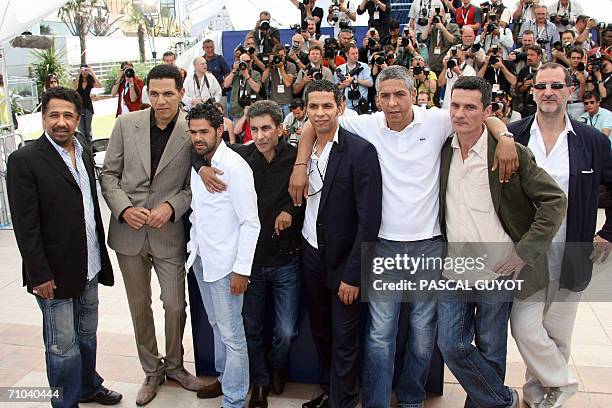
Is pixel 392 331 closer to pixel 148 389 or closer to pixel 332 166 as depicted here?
pixel 332 166

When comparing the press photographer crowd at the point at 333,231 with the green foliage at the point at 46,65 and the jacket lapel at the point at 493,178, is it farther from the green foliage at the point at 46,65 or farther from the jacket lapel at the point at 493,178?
the green foliage at the point at 46,65

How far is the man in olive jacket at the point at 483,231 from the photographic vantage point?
248 centimetres

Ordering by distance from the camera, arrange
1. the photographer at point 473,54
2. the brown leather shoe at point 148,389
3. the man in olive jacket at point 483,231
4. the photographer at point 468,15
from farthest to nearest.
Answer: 1. the photographer at point 468,15
2. the photographer at point 473,54
3. the brown leather shoe at point 148,389
4. the man in olive jacket at point 483,231

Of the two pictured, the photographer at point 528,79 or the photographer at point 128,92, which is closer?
the photographer at point 528,79

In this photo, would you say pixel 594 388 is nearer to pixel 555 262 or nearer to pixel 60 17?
pixel 555 262

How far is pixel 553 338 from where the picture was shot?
2.90 metres

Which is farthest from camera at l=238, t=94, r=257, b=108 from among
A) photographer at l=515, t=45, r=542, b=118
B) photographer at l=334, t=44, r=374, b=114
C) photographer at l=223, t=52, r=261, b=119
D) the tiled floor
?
the tiled floor

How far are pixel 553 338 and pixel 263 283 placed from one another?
148cm

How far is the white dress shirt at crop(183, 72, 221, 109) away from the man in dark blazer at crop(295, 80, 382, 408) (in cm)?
623

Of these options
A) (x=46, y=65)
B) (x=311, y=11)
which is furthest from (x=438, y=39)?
(x=46, y=65)

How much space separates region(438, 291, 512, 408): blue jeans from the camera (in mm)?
2684

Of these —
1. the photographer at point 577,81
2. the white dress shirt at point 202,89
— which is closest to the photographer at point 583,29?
the photographer at point 577,81

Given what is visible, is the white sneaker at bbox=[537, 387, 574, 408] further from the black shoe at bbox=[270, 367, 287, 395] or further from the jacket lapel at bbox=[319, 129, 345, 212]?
the jacket lapel at bbox=[319, 129, 345, 212]

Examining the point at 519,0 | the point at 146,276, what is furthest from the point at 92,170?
the point at 519,0
